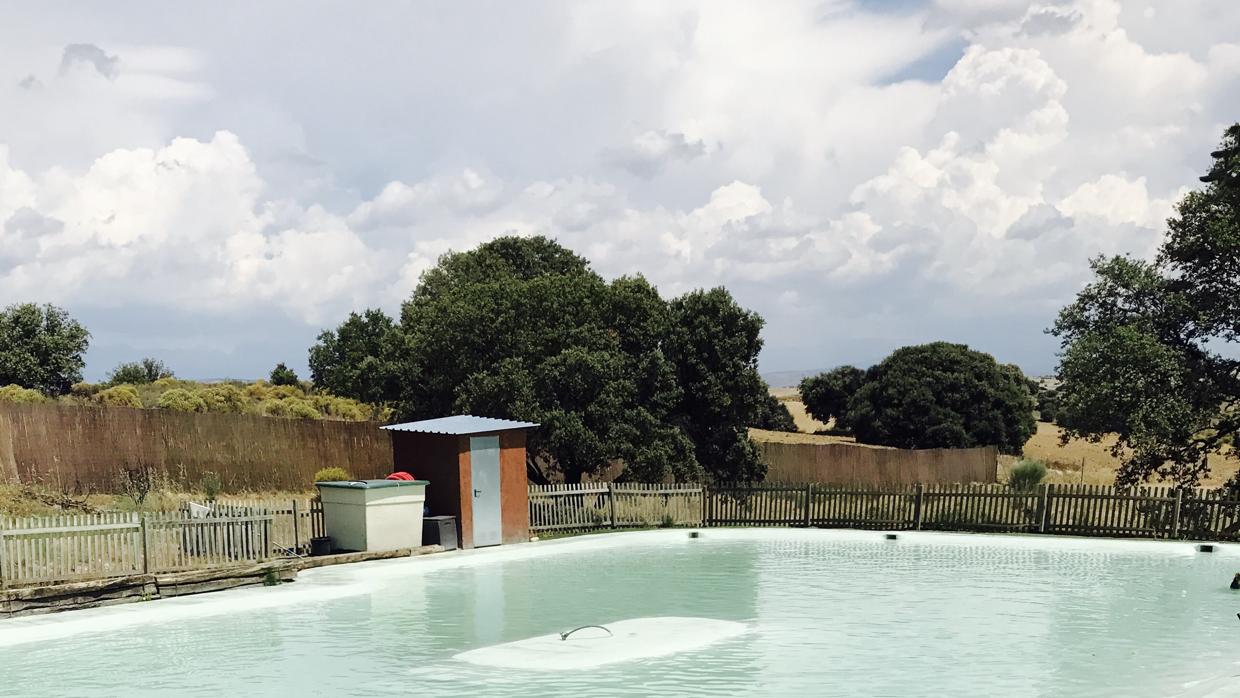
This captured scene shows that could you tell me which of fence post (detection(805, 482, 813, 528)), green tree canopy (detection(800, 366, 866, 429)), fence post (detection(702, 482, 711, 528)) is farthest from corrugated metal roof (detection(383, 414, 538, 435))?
green tree canopy (detection(800, 366, 866, 429))

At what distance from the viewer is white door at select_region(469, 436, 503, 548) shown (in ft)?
70.2

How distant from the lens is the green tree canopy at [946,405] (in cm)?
5856

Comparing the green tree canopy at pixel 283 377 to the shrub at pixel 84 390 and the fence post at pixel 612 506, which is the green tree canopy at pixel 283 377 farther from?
the fence post at pixel 612 506

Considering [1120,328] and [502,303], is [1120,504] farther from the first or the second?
[502,303]

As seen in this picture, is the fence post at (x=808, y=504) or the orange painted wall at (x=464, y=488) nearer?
the orange painted wall at (x=464, y=488)

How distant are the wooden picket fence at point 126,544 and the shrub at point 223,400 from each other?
26.4 m

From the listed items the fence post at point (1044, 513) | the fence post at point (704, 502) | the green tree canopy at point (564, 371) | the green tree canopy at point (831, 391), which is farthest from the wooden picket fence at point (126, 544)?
the green tree canopy at point (831, 391)

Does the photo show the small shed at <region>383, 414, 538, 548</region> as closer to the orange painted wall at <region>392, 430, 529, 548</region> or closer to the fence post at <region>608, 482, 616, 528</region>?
the orange painted wall at <region>392, 430, 529, 548</region>

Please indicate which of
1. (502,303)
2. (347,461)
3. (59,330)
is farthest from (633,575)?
(59,330)

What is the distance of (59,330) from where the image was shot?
50531 millimetres

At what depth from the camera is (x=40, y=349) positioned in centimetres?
4931

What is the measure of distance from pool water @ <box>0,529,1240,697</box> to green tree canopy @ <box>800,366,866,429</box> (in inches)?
1951

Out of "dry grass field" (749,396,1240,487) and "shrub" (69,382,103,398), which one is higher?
"shrub" (69,382,103,398)

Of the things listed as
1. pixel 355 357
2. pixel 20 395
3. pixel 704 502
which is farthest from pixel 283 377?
pixel 704 502
